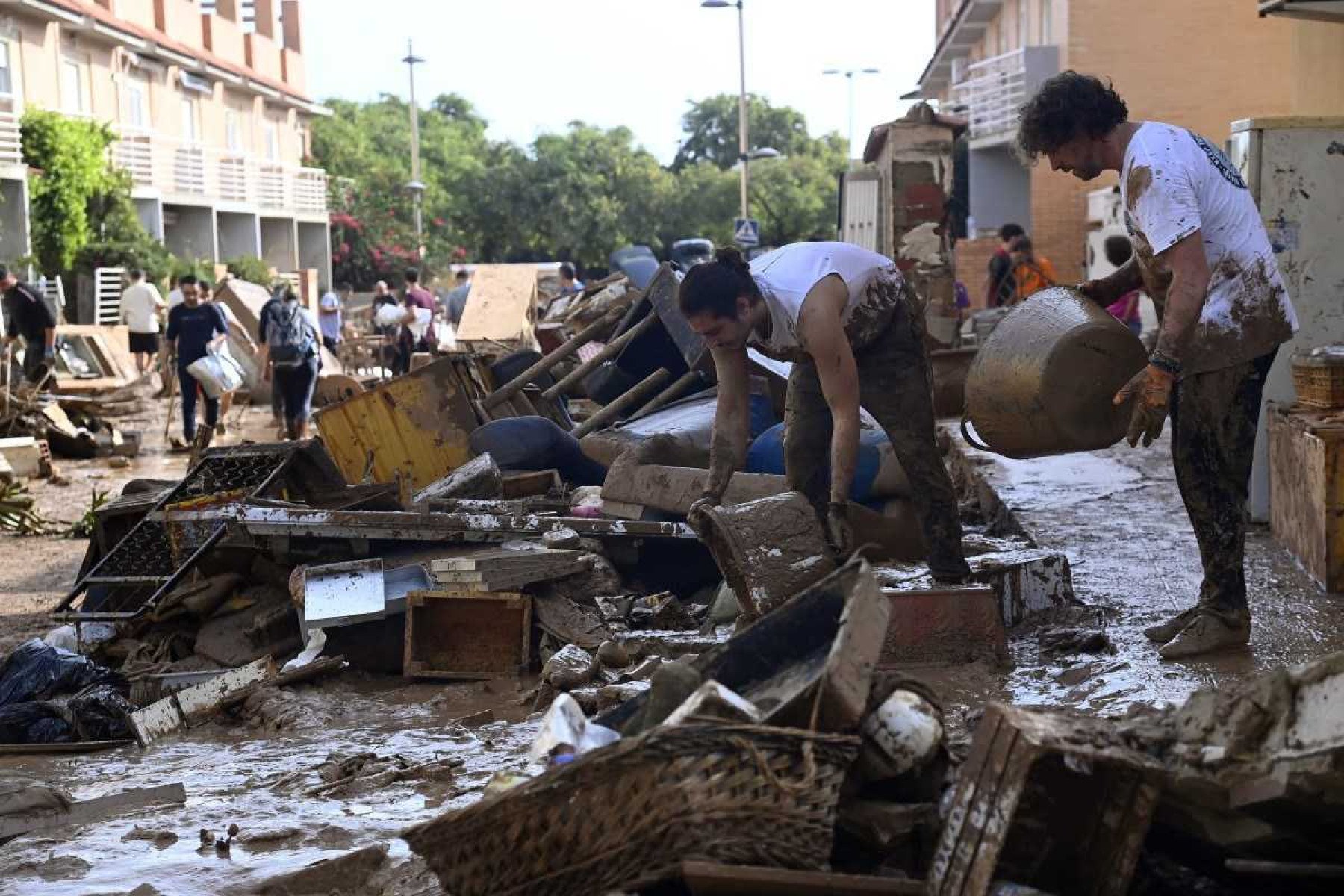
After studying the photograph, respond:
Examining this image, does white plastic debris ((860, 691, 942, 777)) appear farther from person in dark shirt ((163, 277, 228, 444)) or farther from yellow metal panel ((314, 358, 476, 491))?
person in dark shirt ((163, 277, 228, 444))

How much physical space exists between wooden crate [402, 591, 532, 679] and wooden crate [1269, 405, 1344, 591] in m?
2.96

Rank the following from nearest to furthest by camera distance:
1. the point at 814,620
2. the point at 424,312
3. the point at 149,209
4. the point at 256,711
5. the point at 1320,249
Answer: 1. the point at 814,620
2. the point at 256,711
3. the point at 1320,249
4. the point at 424,312
5. the point at 149,209

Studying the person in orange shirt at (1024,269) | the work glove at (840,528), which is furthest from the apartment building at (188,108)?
the work glove at (840,528)

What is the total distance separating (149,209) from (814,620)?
1394 inches

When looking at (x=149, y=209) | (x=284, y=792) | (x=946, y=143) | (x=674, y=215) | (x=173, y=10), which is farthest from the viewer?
(x=674, y=215)

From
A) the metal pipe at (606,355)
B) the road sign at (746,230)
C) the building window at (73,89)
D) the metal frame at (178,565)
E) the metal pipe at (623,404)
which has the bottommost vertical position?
the metal frame at (178,565)

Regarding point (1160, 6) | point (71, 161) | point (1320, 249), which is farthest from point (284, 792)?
point (71, 161)

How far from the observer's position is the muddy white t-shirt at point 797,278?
16.4ft

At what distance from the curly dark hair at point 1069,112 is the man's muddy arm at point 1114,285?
0.57m

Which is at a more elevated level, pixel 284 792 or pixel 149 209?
pixel 149 209

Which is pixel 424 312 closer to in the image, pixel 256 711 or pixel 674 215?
pixel 256 711

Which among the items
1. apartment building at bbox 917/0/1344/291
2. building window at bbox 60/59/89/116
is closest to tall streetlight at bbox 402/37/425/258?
building window at bbox 60/59/89/116

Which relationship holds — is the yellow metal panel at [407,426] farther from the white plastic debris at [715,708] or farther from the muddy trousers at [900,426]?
the white plastic debris at [715,708]

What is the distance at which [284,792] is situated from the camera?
4.62 m
